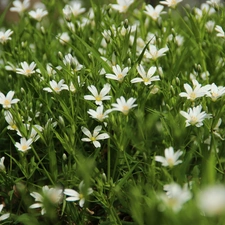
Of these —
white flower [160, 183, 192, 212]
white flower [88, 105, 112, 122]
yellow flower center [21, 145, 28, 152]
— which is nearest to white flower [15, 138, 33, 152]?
yellow flower center [21, 145, 28, 152]

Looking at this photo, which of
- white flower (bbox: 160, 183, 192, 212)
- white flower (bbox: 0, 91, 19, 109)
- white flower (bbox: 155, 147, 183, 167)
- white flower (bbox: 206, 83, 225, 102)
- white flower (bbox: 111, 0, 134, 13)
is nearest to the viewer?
white flower (bbox: 160, 183, 192, 212)

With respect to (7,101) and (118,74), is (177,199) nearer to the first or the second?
(118,74)

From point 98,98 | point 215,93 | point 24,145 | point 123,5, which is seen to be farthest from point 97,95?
point 123,5

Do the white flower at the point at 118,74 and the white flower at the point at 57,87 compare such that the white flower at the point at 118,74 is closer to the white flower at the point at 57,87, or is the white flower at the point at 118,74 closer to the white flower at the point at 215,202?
the white flower at the point at 57,87

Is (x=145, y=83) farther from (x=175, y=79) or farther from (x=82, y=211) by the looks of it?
(x=82, y=211)

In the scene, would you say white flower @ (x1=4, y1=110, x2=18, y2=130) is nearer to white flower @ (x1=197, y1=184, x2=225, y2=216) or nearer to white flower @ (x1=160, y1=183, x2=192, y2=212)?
white flower @ (x1=160, y1=183, x2=192, y2=212)

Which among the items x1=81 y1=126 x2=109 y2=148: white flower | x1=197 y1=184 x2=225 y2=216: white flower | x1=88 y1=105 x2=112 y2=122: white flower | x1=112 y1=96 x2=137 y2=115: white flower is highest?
x1=197 y1=184 x2=225 y2=216: white flower

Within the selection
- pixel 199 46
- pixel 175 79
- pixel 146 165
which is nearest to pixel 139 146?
pixel 146 165

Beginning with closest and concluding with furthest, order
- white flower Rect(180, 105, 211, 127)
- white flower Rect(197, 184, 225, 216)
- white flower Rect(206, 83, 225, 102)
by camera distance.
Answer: white flower Rect(197, 184, 225, 216) < white flower Rect(180, 105, 211, 127) < white flower Rect(206, 83, 225, 102)

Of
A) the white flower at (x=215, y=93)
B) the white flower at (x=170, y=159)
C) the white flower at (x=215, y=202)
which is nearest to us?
the white flower at (x=215, y=202)

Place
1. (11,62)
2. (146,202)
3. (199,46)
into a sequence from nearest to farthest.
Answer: (146,202) < (199,46) < (11,62)

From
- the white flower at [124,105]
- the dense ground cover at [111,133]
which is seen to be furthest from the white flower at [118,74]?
the white flower at [124,105]
